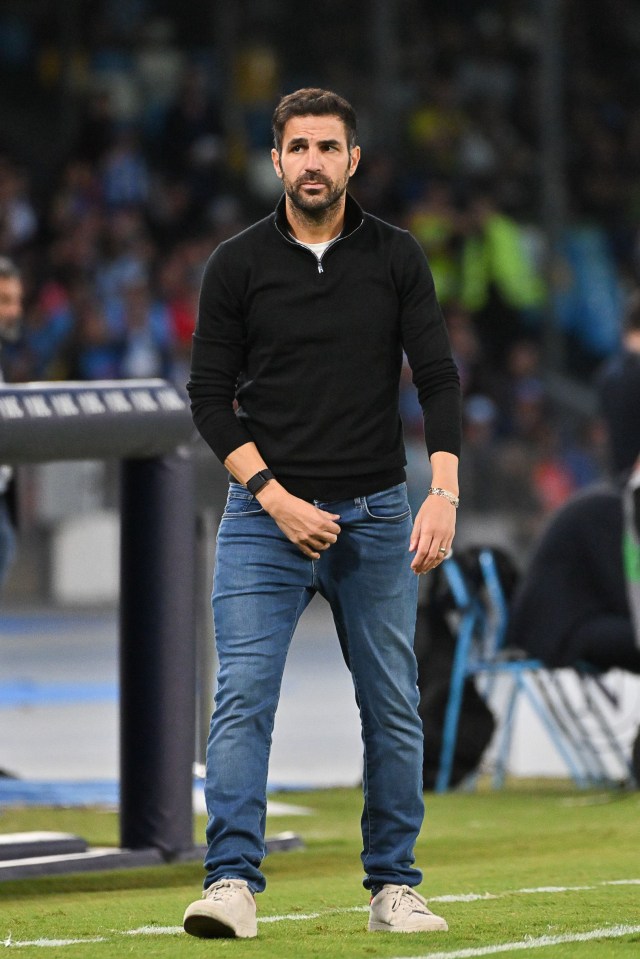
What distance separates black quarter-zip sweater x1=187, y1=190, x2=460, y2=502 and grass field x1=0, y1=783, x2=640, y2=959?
96cm

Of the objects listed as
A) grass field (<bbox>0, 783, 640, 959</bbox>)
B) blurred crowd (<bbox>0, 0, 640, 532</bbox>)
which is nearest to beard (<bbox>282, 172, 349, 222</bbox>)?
grass field (<bbox>0, 783, 640, 959</bbox>)

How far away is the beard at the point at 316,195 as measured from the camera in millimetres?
4156

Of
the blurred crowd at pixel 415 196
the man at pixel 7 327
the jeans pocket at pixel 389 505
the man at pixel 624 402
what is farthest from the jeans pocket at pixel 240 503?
the blurred crowd at pixel 415 196

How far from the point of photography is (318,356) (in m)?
4.18

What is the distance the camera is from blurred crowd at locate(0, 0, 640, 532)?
1803 cm

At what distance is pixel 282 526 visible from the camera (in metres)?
4.12

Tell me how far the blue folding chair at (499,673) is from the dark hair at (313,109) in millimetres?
4318

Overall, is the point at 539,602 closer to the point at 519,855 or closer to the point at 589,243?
the point at 519,855

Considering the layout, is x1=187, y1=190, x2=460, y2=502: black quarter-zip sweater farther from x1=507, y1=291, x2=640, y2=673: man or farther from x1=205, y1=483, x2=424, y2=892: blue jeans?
x1=507, y1=291, x2=640, y2=673: man

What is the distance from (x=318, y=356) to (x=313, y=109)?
0.52 meters

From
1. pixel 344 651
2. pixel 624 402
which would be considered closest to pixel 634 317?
pixel 624 402

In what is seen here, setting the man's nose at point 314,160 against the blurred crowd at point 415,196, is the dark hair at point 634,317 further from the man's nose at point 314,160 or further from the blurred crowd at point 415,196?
the blurred crowd at point 415,196

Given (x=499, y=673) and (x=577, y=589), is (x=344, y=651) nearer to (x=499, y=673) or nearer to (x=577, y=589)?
(x=577, y=589)

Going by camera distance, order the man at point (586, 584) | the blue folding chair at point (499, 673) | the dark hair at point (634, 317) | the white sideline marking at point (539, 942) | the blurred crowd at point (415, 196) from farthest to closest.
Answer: the blurred crowd at point (415, 196)
the dark hair at point (634, 317)
the blue folding chair at point (499, 673)
the man at point (586, 584)
the white sideline marking at point (539, 942)
